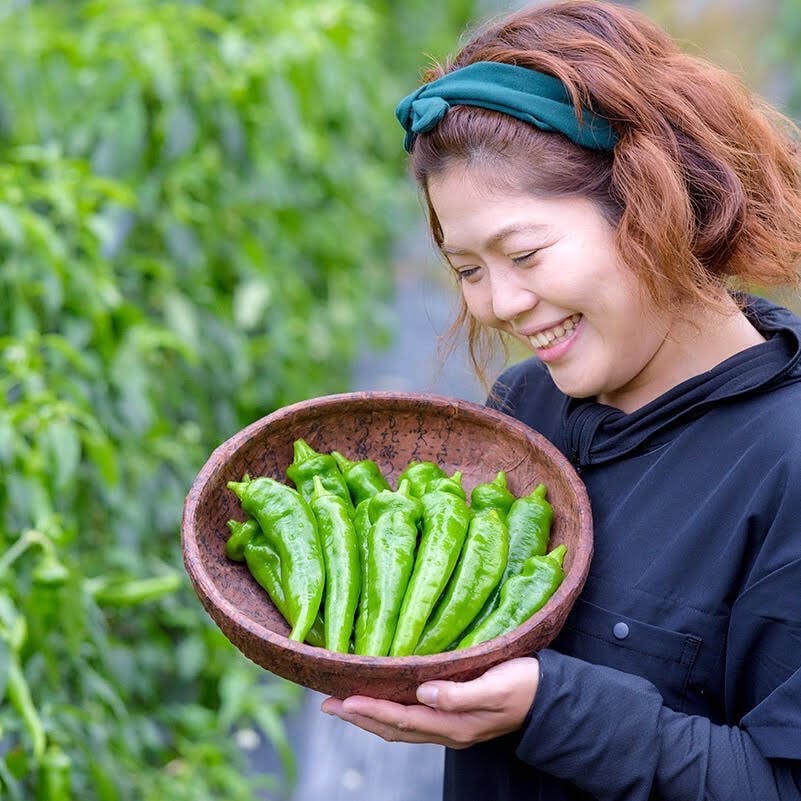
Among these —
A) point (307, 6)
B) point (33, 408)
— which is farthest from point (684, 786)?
point (307, 6)

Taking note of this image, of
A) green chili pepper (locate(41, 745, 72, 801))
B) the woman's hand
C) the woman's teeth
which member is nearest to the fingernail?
the woman's hand

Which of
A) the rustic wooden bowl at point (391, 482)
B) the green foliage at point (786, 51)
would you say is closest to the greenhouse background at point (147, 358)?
the rustic wooden bowl at point (391, 482)

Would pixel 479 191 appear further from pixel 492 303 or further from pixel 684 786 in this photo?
pixel 684 786

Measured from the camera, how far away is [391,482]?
1.99 meters

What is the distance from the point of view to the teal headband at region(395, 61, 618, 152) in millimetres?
1609

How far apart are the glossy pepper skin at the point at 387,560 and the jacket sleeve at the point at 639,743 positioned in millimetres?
241

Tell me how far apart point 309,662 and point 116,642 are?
5.19 feet

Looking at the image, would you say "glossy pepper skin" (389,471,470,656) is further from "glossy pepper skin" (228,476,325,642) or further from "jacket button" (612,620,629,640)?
"jacket button" (612,620,629,640)

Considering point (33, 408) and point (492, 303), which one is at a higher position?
point (492, 303)

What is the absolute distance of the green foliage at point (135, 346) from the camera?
2.33 meters

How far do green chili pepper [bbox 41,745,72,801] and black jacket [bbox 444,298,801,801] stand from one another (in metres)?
0.82

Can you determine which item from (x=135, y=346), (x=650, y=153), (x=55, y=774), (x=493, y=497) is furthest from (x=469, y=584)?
(x=135, y=346)

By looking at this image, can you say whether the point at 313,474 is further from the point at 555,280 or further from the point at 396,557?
the point at 555,280

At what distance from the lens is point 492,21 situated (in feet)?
5.87
